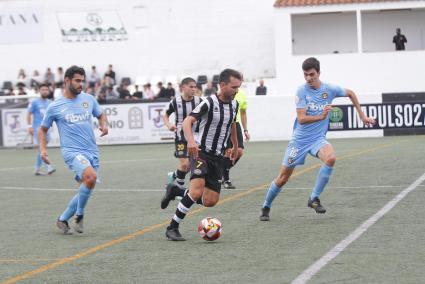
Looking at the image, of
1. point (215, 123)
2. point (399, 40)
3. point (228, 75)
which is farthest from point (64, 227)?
point (399, 40)

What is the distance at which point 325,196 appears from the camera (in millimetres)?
15172

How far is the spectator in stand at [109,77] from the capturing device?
4188 centimetres

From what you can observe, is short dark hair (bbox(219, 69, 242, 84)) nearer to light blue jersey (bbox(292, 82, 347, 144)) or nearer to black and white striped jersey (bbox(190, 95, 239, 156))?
black and white striped jersey (bbox(190, 95, 239, 156))

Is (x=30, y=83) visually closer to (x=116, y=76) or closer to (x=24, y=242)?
(x=116, y=76)

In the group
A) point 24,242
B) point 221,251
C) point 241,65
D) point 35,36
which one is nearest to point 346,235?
point 221,251

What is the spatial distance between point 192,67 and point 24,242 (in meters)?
33.8

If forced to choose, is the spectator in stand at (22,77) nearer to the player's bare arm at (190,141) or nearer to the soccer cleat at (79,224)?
the soccer cleat at (79,224)

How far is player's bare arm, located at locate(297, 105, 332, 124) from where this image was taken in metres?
12.7

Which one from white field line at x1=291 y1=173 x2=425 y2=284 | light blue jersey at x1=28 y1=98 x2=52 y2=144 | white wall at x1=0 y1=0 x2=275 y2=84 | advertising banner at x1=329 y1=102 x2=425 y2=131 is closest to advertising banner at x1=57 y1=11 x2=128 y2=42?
white wall at x1=0 y1=0 x2=275 y2=84

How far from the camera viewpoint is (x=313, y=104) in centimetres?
1282

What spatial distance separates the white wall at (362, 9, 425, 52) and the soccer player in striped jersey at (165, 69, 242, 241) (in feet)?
109

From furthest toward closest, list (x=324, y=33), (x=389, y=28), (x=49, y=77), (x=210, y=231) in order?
(x=324, y=33) < (x=389, y=28) < (x=49, y=77) < (x=210, y=231)

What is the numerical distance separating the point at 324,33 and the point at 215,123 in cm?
3335

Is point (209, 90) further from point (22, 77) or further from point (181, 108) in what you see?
point (181, 108)
